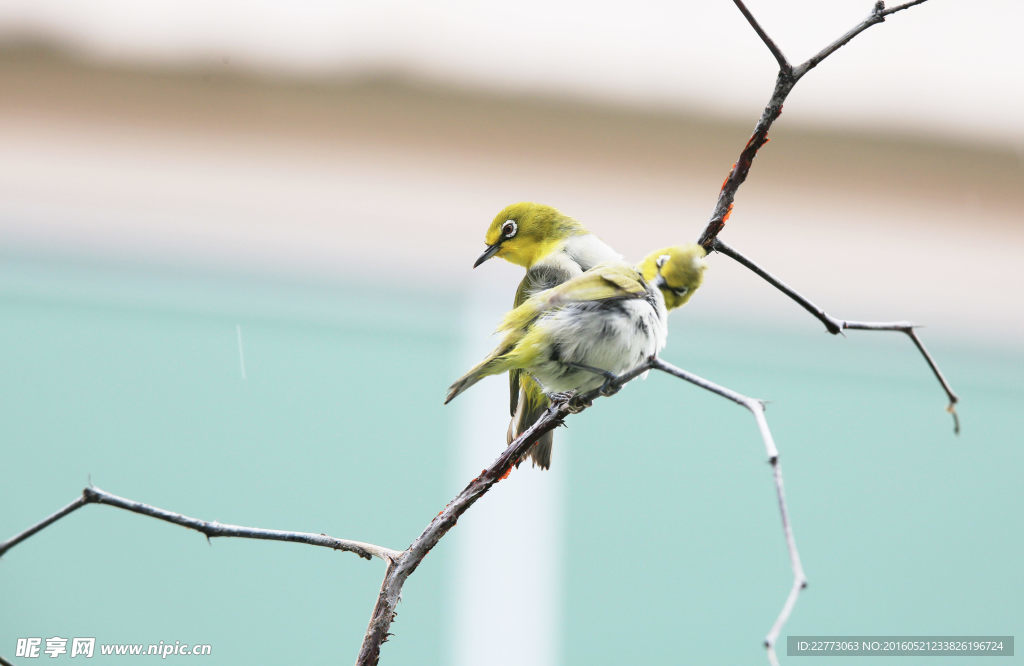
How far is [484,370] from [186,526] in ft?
0.53

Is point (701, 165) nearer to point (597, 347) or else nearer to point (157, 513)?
point (597, 347)

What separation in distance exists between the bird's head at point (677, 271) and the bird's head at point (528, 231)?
0.40 feet

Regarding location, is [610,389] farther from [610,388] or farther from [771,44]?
[771,44]

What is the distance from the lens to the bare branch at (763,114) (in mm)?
359

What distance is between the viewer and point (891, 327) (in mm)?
414

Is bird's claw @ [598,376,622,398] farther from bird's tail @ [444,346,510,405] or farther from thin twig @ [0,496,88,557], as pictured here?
thin twig @ [0,496,88,557]

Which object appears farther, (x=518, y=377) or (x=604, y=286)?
(x=518, y=377)

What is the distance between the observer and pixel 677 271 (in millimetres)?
391

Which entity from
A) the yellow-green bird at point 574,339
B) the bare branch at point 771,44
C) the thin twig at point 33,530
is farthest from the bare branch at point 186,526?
the bare branch at point 771,44

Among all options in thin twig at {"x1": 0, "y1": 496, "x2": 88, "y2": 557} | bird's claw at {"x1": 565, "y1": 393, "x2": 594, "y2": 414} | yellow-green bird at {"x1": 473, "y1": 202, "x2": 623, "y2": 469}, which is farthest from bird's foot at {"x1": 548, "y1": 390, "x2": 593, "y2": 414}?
thin twig at {"x1": 0, "y1": 496, "x2": 88, "y2": 557}

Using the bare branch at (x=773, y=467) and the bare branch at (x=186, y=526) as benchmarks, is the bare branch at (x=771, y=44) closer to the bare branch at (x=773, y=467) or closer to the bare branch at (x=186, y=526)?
the bare branch at (x=773, y=467)

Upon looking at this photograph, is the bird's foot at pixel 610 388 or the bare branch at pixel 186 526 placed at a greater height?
the bird's foot at pixel 610 388

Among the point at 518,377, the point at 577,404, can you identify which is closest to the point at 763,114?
the point at 577,404

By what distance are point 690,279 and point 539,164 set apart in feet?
5.23
